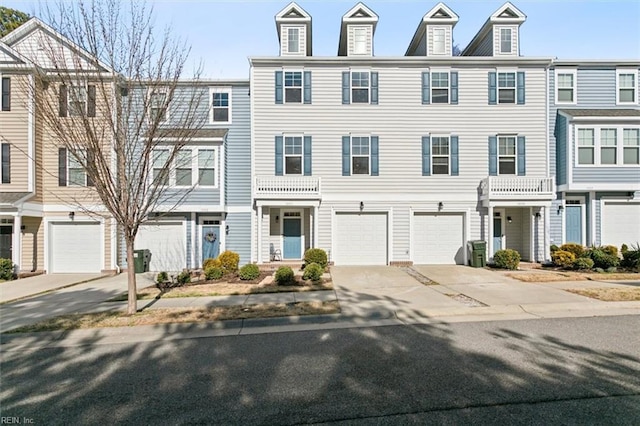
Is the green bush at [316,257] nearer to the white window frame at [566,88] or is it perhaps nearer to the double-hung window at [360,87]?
the double-hung window at [360,87]

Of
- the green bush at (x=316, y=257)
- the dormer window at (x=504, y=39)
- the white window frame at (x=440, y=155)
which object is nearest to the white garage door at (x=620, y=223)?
the white window frame at (x=440, y=155)

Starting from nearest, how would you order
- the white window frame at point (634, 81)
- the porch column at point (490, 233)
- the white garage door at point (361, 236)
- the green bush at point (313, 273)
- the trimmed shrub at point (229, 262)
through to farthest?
1. the green bush at point (313, 273)
2. the trimmed shrub at point (229, 262)
3. the porch column at point (490, 233)
4. the white garage door at point (361, 236)
5. the white window frame at point (634, 81)

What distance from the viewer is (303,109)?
13.9 meters

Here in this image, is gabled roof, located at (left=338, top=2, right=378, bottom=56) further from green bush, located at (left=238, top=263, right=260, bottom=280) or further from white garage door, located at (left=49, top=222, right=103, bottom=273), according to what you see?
white garage door, located at (left=49, top=222, right=103, bottom=273)

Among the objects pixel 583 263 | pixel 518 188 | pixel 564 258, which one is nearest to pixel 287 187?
pixel 518 188

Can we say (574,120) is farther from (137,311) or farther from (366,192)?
(137,311)

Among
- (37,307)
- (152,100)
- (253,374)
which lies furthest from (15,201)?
(253,374)

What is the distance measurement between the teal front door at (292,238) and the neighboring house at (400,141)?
71 centimetres

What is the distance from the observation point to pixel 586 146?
13.4 metres

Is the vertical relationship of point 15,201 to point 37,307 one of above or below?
above

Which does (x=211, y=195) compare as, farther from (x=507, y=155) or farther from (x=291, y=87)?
(x=507, y=155)

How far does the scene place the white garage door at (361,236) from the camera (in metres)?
13.8

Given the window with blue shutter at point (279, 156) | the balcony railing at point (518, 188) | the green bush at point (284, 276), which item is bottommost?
the green bush at point (284, 276)

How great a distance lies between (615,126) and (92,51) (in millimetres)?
18864
